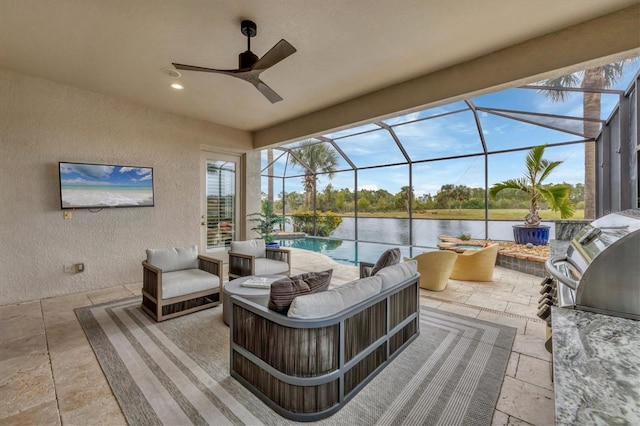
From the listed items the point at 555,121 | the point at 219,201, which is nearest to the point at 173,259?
the point at 219,201

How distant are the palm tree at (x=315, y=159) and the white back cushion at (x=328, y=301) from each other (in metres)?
7.03

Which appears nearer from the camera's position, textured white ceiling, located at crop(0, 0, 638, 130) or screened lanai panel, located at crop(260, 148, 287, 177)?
textured white ceiling, located at crop(0, 0, 638, 130)

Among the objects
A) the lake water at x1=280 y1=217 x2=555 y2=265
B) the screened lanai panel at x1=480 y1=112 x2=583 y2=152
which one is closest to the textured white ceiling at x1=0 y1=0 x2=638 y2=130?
the screened lanai panel at x1=480 y1=112 x2=583 y2=152

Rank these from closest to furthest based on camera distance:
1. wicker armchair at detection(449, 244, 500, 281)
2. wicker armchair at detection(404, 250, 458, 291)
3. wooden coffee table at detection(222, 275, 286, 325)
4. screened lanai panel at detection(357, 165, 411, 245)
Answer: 1. wooden coffee table at detection(222, 275, 286, 325)
2. wicker armchair at detection(404, 250, 458, 291)
3. wicker armchair at detection(449, 244, 500, 281)
4. screened lanai panel at detection(357, 165, 411, 245)

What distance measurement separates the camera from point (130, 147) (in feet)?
14.5

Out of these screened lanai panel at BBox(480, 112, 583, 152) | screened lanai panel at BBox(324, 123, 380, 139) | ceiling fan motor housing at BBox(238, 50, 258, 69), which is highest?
screened lanai panel at BBox(324, 123, 380, 139)

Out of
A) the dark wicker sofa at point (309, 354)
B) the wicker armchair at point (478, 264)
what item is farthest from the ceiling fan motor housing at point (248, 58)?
the wicker armchair at point (478, 264)

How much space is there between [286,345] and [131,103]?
468 centimetres

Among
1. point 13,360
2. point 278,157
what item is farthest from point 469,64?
point 278,157

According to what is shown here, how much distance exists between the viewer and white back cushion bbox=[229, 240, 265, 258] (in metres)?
4.12

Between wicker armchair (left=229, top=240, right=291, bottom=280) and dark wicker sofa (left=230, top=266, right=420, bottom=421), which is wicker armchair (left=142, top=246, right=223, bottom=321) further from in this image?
dark wicker sofa (left=230, top=266, right=420, bottom=421)

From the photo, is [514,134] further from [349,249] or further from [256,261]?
[256,261]

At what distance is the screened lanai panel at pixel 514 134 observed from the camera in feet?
17.9

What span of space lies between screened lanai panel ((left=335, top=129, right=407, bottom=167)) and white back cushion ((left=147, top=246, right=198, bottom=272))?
506cm
